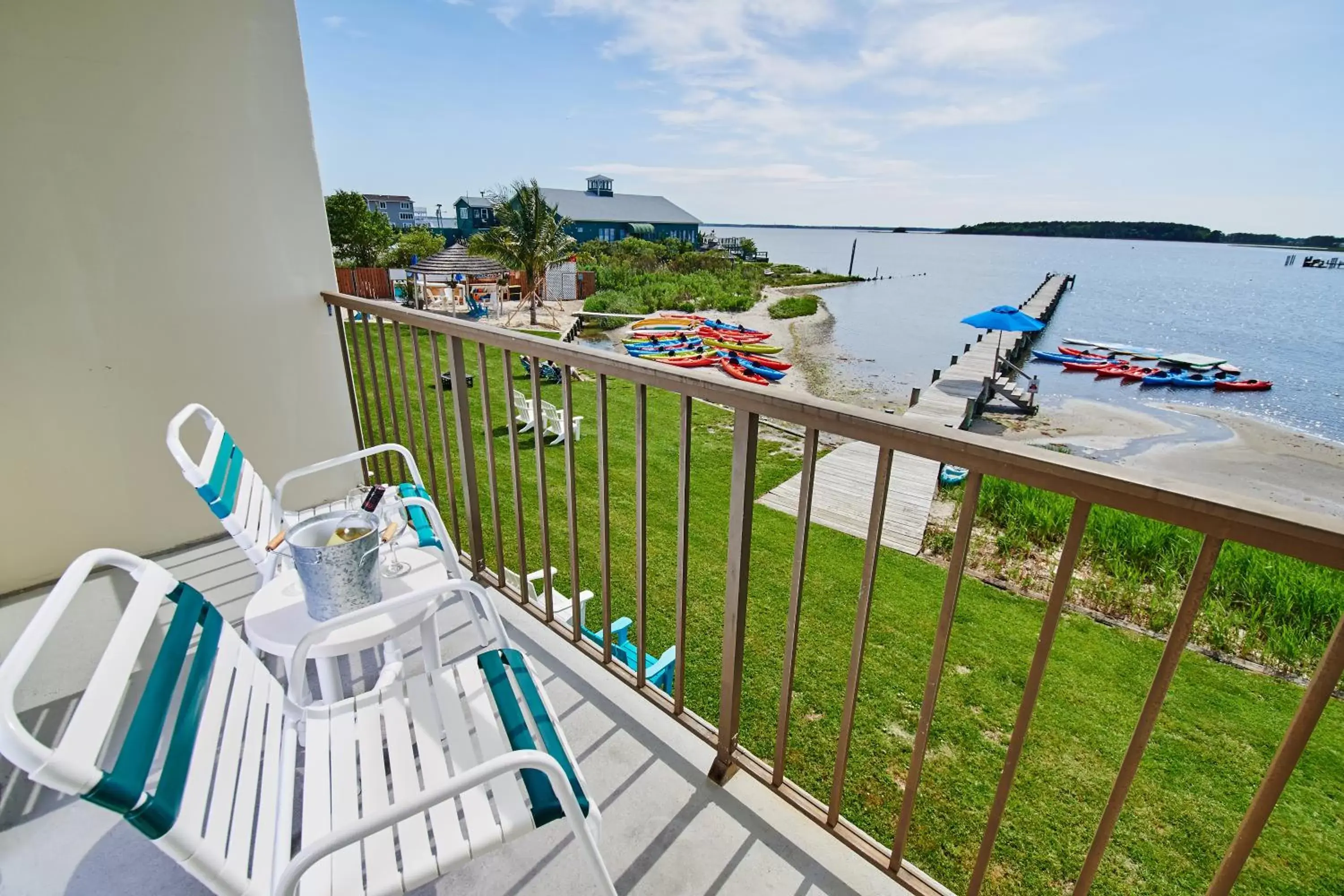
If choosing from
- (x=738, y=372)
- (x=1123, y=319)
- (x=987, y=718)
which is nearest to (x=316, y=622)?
(x=987, y=718)

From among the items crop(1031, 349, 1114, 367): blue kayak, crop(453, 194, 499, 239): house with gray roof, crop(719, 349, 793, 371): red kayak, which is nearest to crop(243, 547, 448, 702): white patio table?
crop(719, 349, 793, 371): red kayak

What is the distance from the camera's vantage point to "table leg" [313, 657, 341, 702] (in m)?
1.69

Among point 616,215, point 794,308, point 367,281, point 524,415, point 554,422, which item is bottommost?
point 794,308

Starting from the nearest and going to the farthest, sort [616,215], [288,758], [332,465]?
[288,758], [332,465], [616,215]

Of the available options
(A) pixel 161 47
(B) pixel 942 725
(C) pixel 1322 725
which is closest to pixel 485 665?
(B) pixel 942 725

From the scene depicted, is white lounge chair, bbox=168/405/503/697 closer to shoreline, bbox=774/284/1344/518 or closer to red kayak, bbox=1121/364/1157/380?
shoreline, bbox=774/284/1344/518

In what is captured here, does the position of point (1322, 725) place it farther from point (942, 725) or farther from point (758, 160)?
point (758, 160)

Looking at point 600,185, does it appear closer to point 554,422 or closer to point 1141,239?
point 554,422

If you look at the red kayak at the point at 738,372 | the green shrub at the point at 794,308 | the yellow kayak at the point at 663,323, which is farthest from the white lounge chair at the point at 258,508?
the green shrub at the point at 794,308

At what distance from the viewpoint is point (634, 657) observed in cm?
336

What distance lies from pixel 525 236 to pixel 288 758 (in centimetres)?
2387

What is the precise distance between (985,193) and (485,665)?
2556 inches

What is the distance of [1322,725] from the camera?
13.6 ft

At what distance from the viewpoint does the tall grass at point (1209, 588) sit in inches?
199
